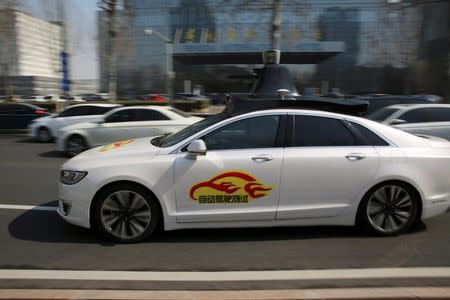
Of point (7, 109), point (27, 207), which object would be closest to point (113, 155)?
point (27, 207)

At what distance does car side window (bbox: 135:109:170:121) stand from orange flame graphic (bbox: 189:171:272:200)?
7699 mm

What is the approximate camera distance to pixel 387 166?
212 inches

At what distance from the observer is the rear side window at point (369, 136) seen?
5.49 meters

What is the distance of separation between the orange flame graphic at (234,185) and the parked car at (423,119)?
253 inches

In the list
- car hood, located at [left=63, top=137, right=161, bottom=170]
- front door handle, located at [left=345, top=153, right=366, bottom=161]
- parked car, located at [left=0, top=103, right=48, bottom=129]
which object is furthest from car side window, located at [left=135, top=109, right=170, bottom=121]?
parked car, located at [left=0, top=103, right=48, bottom=129]

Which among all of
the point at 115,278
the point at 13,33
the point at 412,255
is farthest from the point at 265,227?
the point at 13,33

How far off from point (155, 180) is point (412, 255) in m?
2.79

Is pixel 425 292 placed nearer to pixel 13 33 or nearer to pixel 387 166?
pixel 387 166

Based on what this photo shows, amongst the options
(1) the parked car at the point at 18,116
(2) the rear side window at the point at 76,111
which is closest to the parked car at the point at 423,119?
(2) the rear side window at the point at 76,111

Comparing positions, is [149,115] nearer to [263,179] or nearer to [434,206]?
→ [263,179]

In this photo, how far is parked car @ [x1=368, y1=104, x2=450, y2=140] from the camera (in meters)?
10.6

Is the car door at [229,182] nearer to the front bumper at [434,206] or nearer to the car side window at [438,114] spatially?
the front bumper at [434,206]

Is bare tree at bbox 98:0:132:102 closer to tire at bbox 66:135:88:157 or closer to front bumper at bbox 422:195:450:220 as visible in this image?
tire at bbox 66:135:88:157

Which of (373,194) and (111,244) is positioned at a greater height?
(373,194)
